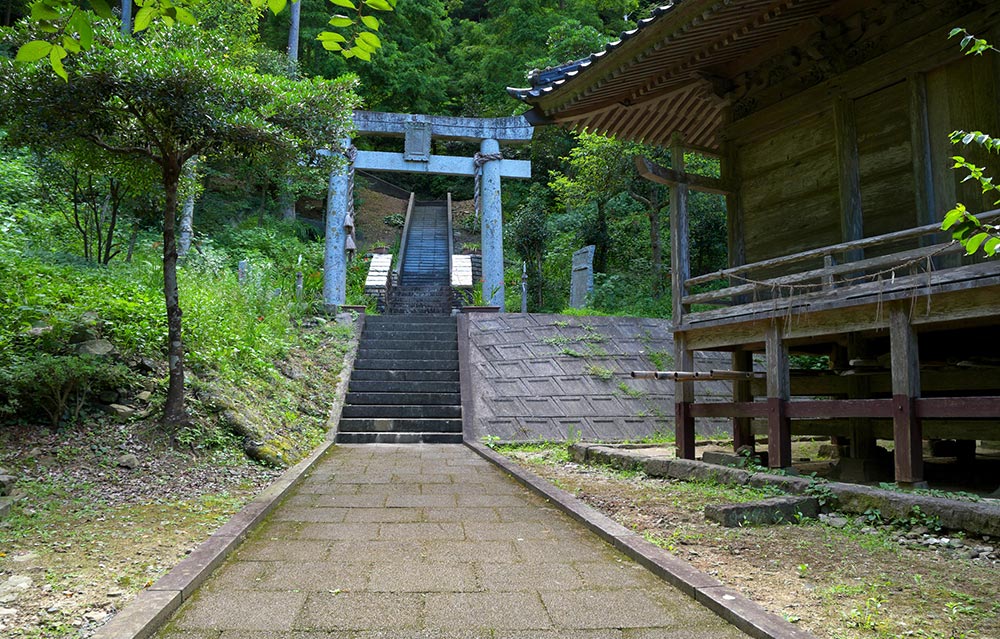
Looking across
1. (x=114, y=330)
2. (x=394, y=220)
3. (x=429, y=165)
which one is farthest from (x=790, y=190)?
(x=394, y=220)

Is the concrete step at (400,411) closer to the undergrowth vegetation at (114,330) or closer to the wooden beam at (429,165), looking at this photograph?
the undergrowth vegetation at (114,330)

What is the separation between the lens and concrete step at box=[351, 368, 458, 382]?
12258 mm

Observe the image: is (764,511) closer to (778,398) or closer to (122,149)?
(778,398)

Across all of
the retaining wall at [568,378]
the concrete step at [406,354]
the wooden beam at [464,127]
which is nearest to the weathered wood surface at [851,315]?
the retaining wall at [568,378]

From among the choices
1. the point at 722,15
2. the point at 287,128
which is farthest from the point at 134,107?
the point at 722,15

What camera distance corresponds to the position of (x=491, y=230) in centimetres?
1766

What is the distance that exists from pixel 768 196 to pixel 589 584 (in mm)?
5657

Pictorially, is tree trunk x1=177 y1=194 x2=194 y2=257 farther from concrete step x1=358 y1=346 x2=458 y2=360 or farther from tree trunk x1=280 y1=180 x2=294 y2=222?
tree trunk x1=280 y1=180 x2=294 y2=222

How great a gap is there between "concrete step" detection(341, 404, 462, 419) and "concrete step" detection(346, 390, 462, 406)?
0.17 meters

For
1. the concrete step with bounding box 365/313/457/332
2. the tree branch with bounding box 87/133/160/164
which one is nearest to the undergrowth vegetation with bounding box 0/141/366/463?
the concrete step with bounding box 365/313/457/332

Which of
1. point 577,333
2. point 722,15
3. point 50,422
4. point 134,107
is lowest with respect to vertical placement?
point 50,422

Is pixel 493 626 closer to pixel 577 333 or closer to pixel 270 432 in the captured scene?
pixel 270 432

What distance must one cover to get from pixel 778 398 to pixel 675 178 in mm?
2773

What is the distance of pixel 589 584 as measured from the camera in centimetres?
354
